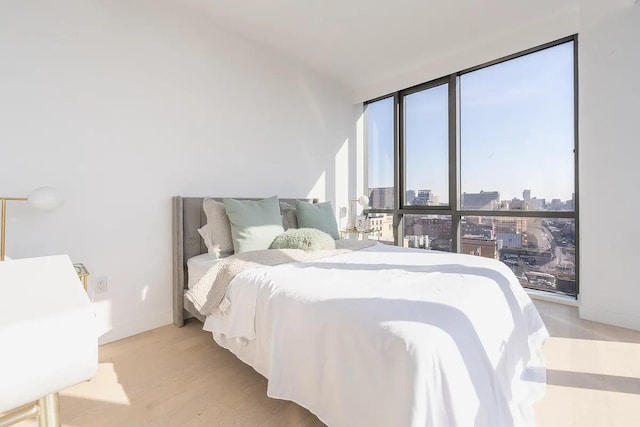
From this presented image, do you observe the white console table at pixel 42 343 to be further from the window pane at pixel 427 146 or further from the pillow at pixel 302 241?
the window pane at pixel 427 146

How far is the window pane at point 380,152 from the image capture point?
4094 millimetres

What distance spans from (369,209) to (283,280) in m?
2.98

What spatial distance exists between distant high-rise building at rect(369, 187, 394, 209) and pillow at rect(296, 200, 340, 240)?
1423 millimetres

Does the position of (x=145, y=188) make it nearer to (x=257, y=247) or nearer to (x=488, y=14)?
(x=257, y=247)

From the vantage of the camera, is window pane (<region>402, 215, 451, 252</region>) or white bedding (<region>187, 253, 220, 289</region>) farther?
window pane (<region>402, 215, 451, 252</region>)

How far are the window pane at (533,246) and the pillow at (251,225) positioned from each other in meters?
2.32

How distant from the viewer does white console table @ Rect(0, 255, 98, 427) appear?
504 millimetres

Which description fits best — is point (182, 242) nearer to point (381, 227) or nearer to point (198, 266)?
point (198, 266)

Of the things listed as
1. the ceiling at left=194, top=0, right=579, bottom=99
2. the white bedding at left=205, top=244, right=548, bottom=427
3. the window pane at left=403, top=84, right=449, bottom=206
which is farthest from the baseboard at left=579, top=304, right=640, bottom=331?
the ceiling at left=194, top=0, right=579, bottom=99

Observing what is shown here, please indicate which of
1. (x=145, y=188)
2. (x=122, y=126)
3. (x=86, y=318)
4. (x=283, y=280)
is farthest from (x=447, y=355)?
(x=122, y=126)

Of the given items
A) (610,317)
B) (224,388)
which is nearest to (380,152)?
(610,317)

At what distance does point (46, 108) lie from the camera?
1.85 m

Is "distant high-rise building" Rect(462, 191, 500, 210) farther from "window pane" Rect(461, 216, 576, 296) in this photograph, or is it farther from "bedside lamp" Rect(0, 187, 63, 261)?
"bedside lamp" Rect(0, 187, 63, 261)

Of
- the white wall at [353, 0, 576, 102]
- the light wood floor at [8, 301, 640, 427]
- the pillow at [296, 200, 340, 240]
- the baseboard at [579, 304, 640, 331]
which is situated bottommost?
the light wood floor at [8, 301, 640, 427]
